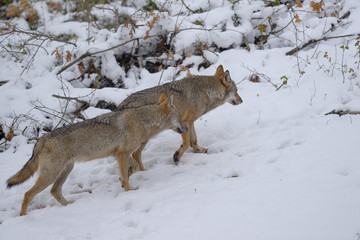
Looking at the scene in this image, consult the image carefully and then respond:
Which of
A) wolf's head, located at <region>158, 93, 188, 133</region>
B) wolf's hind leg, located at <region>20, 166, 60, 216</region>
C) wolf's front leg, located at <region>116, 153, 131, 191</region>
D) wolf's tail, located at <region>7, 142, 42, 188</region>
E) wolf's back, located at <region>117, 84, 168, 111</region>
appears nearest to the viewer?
wolf's hind leg, located at <region>20, 166, 60, 216</region>

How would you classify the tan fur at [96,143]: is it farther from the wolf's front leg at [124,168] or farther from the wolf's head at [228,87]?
the wolf's head at [228,87]

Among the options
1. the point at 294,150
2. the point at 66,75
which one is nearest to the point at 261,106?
the point at 294,150

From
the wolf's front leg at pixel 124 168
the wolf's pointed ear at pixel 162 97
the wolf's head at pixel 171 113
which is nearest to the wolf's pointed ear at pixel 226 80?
the wolf's head at pixel 171 113

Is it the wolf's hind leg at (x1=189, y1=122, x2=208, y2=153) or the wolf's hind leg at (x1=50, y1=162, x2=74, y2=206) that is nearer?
the wolf's hind leg at (x1=50, y1=162, x2=74, y2=206)

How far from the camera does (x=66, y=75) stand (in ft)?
33.1

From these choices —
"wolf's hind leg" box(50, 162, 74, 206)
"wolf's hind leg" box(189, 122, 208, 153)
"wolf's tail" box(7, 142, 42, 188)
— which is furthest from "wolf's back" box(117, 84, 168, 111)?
"wolf's tail" box(7, 142, 42, 188)

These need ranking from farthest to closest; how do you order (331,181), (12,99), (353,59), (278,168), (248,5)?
(248,5) < (12,99) < (353,59) < (278,168) < (331,181)

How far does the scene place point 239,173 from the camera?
574cm

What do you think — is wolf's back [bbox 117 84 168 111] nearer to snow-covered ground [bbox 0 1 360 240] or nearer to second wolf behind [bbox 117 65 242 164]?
second wolf behind [bbox 117 65 242 164]

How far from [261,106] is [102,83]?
487 cm

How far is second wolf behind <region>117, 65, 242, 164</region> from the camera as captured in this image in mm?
6949

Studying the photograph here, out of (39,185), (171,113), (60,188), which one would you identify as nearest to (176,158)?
(171,113)

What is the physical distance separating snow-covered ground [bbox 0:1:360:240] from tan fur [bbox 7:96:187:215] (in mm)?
380

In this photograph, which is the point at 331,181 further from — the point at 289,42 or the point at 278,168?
the point at 289,42
